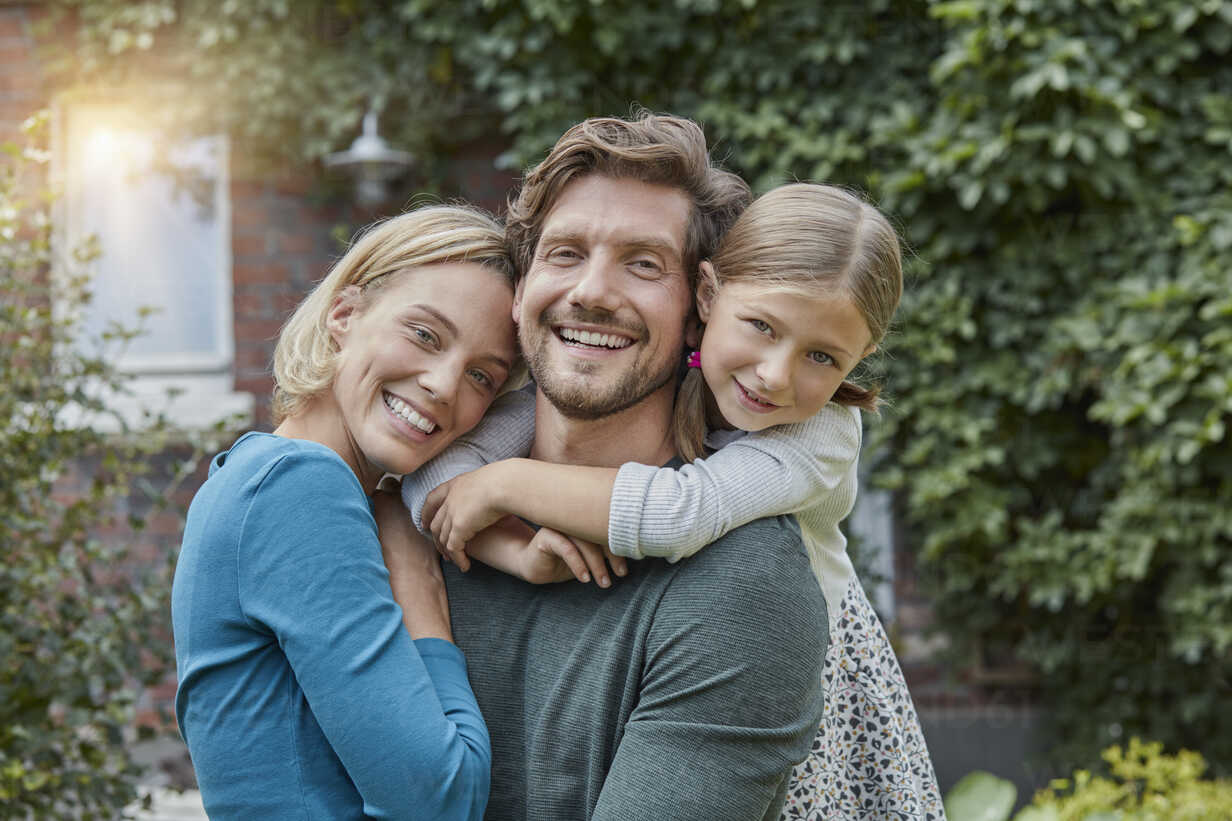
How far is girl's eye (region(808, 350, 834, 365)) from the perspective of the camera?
1738 mm

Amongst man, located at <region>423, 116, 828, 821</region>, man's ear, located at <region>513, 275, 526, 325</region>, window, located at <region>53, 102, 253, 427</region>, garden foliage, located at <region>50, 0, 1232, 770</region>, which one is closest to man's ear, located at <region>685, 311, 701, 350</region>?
man, located at <region>423, 116, 828, 821</region>

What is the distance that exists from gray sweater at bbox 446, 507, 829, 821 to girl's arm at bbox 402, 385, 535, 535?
0.20 metres

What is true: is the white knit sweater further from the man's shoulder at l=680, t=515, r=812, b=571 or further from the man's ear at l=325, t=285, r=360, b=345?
the man's ear at l=325, t=285, r=360, b=345

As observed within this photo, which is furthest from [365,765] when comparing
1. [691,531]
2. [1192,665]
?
[1192,665]

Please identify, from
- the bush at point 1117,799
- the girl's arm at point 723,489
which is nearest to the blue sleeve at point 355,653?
the girl's arm at point 723,489

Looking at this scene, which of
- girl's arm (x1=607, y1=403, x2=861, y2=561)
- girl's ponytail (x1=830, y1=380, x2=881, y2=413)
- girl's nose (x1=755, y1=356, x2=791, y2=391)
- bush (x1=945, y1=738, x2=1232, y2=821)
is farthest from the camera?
bush (x1=945, y1=738, x2=1232, y2=821)

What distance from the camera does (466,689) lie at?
158cm

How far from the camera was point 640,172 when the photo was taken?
1.75 metres

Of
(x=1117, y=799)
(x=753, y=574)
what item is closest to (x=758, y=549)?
(x=753, y=574)

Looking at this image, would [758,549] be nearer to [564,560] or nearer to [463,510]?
[564,560]

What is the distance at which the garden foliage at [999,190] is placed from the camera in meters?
4.11

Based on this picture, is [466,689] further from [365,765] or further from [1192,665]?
[1192,665]

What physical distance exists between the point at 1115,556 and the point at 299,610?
11.9ft

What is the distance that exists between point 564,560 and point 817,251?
583mm
